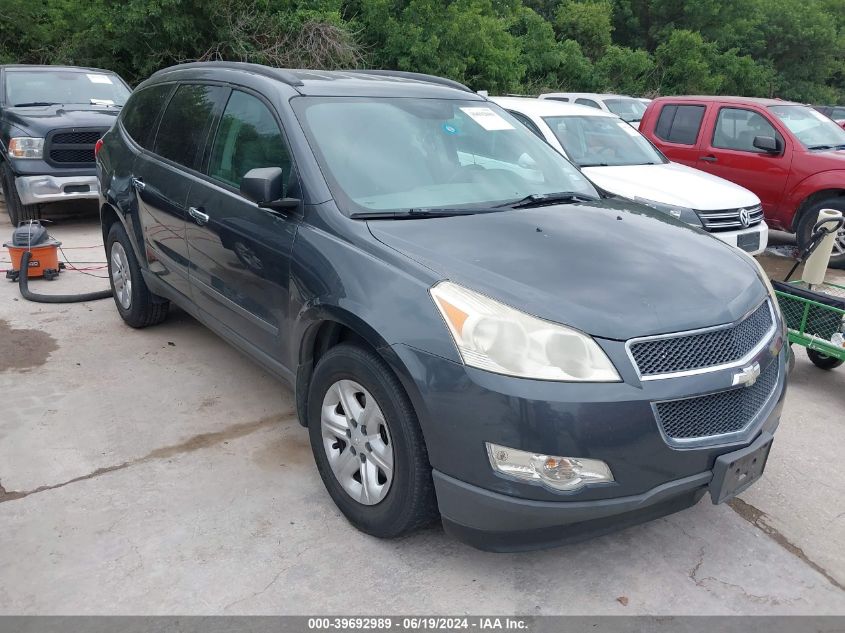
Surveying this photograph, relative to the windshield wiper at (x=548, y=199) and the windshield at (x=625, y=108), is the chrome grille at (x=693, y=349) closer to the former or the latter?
the windshield wiper at (x=548, y=199)

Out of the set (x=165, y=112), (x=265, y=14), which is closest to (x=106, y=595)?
(x=165, y=112)

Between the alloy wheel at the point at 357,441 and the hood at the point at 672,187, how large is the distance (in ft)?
15.3

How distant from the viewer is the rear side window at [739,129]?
870cm

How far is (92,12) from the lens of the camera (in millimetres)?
14766

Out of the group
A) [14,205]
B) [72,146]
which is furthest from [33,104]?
[14,205]

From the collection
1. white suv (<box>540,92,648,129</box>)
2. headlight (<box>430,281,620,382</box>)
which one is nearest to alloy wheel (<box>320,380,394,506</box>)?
headlight (<box>430,281,620,382</box>)

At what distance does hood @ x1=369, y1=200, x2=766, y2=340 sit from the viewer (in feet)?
8.53

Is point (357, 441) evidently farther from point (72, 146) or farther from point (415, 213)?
point (72, 146)

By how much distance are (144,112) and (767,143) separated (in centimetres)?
677

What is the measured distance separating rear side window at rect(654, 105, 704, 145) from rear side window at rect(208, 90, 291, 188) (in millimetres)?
7013

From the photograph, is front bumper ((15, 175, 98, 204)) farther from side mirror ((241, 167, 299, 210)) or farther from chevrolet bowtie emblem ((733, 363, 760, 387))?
chevrolet bowtie emblem ((733, 363, 760, 387))

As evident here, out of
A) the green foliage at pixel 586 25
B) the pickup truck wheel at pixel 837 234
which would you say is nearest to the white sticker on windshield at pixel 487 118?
the pickup truck wheel at pixel 837 234

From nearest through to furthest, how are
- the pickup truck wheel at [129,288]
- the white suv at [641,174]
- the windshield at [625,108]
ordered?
1. the pickup truck wheel at [129,288]
2. the white suv at [641,174]
3. the windshield at [625,108]

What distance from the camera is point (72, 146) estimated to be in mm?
8562
